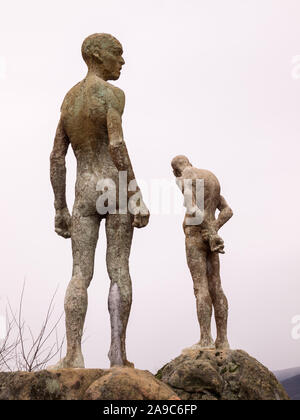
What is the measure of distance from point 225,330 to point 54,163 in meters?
4.54

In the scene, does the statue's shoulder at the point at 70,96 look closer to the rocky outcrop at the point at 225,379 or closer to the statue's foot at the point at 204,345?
the rocky outcrop at the point at 225,379

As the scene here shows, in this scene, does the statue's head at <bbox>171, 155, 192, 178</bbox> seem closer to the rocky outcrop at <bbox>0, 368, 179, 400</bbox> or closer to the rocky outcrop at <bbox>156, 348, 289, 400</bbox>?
the rocky outcrop at <bbox>156, 348, 289, 400</bbox>

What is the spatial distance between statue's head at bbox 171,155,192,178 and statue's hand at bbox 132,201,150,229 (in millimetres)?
4232

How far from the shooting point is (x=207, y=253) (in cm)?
1166

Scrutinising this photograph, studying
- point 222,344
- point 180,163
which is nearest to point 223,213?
point 180,163

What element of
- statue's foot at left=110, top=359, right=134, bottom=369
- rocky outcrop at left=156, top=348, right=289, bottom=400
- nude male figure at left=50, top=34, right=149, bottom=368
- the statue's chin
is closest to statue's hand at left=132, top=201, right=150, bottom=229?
nude male figure at left=50, top=34, right=149, bottom=368

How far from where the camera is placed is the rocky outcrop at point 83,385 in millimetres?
6906

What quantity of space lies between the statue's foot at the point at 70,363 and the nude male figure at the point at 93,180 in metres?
0.01

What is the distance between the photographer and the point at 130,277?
8.02 m

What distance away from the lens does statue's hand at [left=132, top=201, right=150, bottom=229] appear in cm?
794

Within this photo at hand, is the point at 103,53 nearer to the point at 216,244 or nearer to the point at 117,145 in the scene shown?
the point at 117,145

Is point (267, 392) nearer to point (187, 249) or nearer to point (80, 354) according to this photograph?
point (187, 249)

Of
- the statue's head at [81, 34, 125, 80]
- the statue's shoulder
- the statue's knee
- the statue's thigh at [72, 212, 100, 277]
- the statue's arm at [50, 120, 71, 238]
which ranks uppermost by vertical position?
the statue's head at [81, 34, 125, 80]
